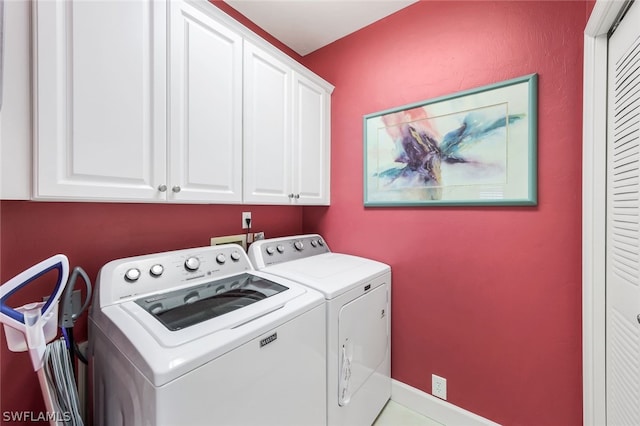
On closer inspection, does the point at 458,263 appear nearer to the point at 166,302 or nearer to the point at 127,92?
the point at 166,302

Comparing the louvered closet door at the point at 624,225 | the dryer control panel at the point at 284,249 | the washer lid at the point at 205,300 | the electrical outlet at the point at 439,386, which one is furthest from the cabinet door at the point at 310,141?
the louvered closet door at the point at 624,225

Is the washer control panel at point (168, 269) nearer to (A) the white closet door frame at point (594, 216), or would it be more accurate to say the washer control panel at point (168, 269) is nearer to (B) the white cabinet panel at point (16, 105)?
(B) the white cabinet panel at point (16, 105)

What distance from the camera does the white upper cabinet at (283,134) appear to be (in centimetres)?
154

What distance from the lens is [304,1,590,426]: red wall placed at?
4.33ft

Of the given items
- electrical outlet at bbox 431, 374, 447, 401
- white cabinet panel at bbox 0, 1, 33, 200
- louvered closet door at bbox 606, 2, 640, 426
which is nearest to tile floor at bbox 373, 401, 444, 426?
electrical outlet at bbox 431, 374, 447, 401

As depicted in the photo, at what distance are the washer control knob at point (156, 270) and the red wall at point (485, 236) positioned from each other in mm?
1323

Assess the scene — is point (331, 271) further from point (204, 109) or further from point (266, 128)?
point (204, 109)

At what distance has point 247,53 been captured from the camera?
1.50 m

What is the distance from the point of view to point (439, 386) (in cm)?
169

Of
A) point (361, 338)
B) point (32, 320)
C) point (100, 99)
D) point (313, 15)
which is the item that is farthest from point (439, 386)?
point (313, 15)

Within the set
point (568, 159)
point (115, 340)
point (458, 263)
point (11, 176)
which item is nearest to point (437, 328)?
point (458, 263)

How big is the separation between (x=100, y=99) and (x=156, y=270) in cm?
74

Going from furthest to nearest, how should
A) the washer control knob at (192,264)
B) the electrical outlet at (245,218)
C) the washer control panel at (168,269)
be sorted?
1. the electrical outlet at (245,218)
2. the washer control knob at (192,264)
3. the washer control panel at (168,269)

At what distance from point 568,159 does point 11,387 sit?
268 cm
